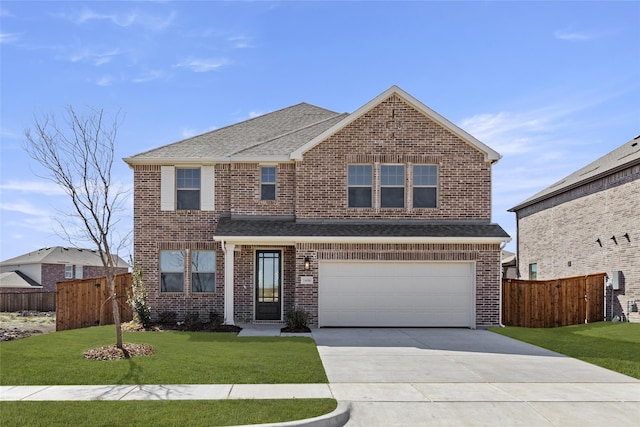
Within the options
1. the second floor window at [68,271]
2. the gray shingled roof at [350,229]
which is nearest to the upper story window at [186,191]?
the gray shingled roof at [350,229]

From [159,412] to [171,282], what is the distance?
434 inches

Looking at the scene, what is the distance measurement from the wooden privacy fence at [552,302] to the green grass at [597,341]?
2.34ft

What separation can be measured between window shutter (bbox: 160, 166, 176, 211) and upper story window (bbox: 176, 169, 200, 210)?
0.20 m

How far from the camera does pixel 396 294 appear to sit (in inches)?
679

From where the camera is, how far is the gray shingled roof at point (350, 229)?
16.7 meters

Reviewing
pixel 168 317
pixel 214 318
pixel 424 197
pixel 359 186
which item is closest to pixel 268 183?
pixel 359 186

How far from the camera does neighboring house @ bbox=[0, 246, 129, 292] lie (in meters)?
Result: 42.2

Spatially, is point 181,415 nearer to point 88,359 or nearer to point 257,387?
point 257,387

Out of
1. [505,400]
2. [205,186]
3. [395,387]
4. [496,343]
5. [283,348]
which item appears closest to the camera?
[505,400]

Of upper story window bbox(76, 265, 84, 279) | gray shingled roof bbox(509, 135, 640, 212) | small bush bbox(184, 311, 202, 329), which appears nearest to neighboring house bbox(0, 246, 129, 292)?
upper story window bbox(76, 265, 84, 279)

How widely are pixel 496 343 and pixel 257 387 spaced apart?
7.79 meters

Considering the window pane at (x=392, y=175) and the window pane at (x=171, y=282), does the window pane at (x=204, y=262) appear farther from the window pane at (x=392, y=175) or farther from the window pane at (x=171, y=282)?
the window pane at (x=392, y=175)

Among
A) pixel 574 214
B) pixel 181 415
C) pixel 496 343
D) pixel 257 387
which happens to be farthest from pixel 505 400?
pixel 574 214

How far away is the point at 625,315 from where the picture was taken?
784 inches
